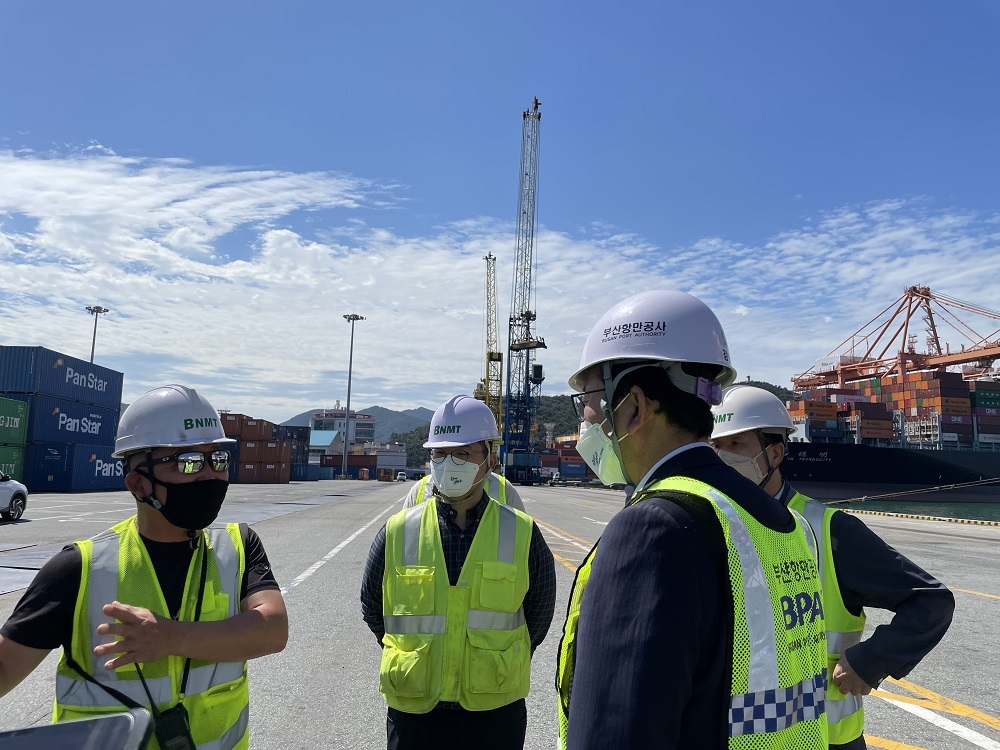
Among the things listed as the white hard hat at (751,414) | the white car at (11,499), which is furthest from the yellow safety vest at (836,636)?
the white car at (11,499)

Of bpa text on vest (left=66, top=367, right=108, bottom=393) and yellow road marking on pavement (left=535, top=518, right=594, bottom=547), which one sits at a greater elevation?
bpa text on vest (left=66, top=367, right=108, bottom=393)

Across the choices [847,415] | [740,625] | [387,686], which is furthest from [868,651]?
[847,415]

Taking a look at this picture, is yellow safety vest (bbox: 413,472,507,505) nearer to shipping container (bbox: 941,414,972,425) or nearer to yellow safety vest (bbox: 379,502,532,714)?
yellow safety vest (bbox: 379,502,532,714)

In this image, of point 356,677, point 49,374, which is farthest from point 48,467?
point 356,677

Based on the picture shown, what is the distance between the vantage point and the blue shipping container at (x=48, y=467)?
34622mm

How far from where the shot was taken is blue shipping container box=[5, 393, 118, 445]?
115 feet

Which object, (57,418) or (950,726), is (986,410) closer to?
(950,726)

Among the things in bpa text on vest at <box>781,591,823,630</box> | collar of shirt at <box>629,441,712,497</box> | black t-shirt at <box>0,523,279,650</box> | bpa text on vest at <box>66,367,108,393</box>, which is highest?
bpa text on vest at <box>66,367,108,393</box>

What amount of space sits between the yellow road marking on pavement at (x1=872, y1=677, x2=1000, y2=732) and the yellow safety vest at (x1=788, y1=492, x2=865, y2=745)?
3183 millimetres

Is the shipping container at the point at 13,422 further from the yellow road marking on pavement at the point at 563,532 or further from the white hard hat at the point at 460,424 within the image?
the white hard hat at the point at 460,424

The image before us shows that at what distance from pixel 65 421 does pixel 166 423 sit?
1653 inches

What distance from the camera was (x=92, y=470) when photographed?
3778 cm

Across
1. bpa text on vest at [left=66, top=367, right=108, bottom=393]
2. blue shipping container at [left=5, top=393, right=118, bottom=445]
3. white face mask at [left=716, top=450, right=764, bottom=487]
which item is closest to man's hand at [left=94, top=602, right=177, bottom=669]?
white face mask at [left=716, top=450, right=764, bottom=487]

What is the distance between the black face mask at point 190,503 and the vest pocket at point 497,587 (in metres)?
1.12
